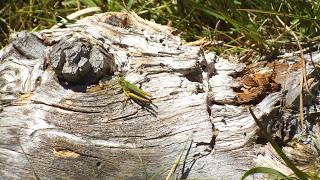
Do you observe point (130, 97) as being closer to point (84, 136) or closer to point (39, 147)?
point (84, 136)

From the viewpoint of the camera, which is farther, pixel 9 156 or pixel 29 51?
pixel 29 51

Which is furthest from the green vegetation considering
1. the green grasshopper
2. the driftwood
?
the green grasshopper

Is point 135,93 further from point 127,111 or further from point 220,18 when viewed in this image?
point 220,18

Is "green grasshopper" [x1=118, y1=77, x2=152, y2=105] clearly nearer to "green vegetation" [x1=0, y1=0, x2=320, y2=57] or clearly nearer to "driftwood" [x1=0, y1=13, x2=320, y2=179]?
"driftwood" [x1=0, y1=13, x2=320, y2=179]

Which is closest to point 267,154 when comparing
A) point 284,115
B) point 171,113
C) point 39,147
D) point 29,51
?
point 284,115

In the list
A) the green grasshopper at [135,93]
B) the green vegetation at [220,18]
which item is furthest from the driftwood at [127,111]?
the green vegetation at [220,18]

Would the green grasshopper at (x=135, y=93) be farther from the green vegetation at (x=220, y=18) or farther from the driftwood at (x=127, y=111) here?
the green vegetation at (x=220, y=18)
